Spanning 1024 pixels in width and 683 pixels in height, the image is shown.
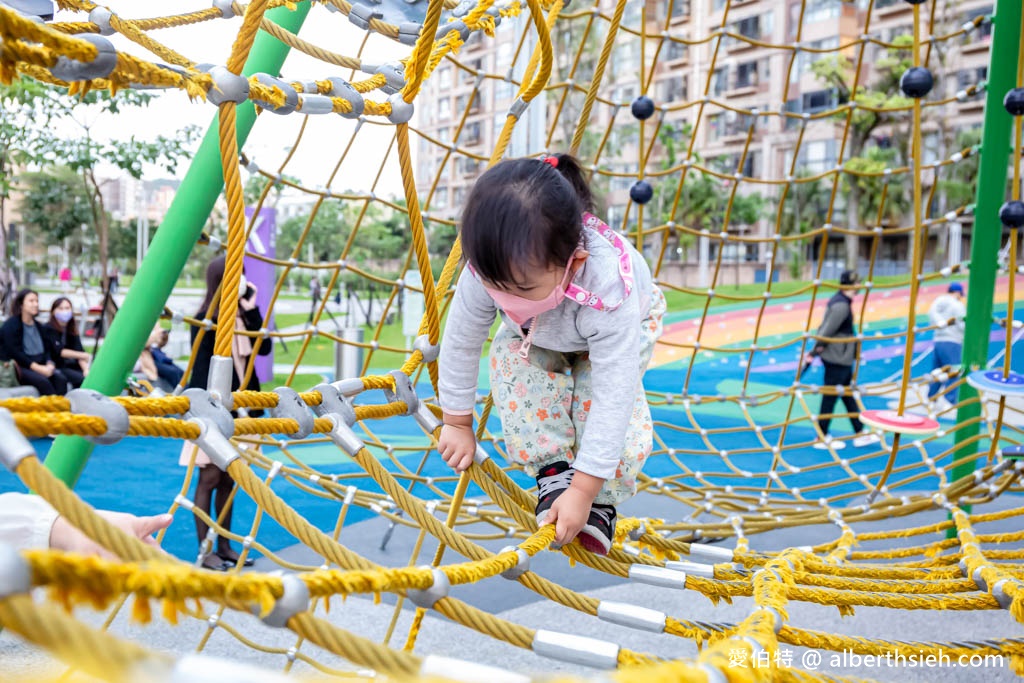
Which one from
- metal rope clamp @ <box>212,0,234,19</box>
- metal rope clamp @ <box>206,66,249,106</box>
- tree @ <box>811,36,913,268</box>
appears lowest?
metal rope clamp @ <box>206,66,249,106</box>

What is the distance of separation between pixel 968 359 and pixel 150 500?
2477 mm

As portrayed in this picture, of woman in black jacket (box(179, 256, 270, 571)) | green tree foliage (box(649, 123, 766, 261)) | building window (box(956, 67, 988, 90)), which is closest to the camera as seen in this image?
woman in black jacket (box(179, 256, 270, 571))

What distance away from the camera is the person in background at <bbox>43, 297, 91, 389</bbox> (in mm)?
3652

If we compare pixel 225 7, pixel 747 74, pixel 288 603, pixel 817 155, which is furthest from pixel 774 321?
pixel 288 603

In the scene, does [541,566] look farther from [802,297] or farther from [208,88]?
[802,297]

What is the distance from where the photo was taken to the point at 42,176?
26.1 ft

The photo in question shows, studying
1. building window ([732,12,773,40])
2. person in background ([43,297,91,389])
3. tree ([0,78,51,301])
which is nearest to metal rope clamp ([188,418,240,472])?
person in background ([43,297,91,389])

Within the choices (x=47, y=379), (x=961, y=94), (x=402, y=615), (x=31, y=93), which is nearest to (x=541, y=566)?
(x=402, y=615)

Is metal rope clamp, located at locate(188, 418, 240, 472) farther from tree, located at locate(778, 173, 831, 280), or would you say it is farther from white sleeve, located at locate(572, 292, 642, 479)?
tree, located at locate(778, 173, 831, 280)

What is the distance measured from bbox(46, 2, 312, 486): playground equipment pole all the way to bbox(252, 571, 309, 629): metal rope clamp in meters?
0.96

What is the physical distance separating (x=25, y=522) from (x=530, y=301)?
1.69ft

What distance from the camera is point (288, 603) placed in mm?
477

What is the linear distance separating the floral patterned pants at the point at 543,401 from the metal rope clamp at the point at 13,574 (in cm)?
64

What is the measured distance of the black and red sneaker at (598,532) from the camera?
0.92 m
